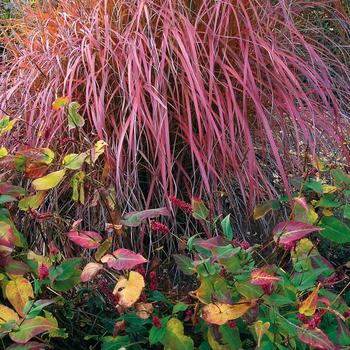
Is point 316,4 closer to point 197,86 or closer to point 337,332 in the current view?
point 197,86

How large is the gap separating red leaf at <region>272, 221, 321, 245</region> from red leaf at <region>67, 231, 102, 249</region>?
1.36 feet

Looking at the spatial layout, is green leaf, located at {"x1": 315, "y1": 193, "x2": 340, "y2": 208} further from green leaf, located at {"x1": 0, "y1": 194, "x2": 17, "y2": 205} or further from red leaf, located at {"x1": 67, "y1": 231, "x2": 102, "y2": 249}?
green leaf, located at {"x1": 0, "y1": 194, "x2": 17, "y2": 205}

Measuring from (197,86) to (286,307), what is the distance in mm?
770

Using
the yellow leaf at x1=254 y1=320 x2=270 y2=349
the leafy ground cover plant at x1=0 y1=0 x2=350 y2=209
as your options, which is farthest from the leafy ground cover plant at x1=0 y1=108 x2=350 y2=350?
the leafy ground cover plant at x1=0 y1=0 x2=350 y2=209

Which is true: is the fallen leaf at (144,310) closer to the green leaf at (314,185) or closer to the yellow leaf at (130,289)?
the yellow leaf at (130,289)

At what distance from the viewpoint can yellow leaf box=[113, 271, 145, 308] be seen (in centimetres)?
148

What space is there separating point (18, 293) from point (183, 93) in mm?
984

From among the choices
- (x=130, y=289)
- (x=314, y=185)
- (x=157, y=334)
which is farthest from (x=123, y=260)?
(x=314, y=185)

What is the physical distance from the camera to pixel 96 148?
5.87 ft

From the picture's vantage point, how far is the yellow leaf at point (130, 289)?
1477mm

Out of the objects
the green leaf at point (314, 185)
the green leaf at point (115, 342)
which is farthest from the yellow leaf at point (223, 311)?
the green leaf at point (314, 185)

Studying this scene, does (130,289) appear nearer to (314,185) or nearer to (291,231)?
(291,231)

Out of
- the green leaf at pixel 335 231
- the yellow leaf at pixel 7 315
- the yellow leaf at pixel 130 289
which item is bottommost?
the green leaf at pixel 335 231

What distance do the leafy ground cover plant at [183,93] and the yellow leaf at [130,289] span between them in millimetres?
601
